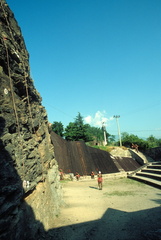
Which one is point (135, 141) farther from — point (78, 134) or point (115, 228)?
point (115, 228)

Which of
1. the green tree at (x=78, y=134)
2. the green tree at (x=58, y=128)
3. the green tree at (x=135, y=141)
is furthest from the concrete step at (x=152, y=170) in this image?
the green tree at (x=58, y=128)

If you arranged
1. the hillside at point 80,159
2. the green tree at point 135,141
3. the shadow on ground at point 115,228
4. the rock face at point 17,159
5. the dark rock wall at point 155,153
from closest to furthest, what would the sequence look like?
the rock face at point 17,159 → the shadow on ground at point 115,228 → the hillside at point 80,159 → the dark rock wall at point 155,153 → the green tree at point 135,141

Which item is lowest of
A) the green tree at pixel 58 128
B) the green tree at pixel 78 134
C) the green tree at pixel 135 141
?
the green tree at pixel 135 141

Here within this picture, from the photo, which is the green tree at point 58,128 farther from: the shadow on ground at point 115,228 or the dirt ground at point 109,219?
the shadow on ground at point 115,228

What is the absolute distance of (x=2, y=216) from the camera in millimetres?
3410

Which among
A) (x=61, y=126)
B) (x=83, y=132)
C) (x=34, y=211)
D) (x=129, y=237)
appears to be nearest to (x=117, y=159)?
(x=83, y=132)

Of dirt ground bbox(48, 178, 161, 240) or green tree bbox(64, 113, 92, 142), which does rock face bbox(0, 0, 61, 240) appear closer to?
dirt ground bbox(48, 178, 161, 240)

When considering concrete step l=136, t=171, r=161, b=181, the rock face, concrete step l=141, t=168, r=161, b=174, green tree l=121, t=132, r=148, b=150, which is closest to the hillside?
concrete step l=136, t=171, r=161, b=181

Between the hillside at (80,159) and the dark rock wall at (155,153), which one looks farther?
the dark rock wall at (155,153)

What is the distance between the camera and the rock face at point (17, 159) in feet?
12.5

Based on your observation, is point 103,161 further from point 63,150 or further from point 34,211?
point 34,211

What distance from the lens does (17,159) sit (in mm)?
4816

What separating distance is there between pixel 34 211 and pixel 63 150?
1322 cm

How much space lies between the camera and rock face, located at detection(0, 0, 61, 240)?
3.80 meters
